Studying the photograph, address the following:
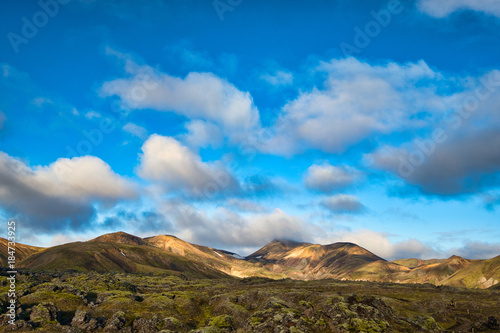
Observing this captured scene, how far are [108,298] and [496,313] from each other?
110066 millimetres

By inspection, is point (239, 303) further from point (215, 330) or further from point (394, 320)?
point (394, 320)

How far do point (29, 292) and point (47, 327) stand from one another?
29206 millimetres

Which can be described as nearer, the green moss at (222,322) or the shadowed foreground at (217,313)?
the shadowed foreground at (217,313)

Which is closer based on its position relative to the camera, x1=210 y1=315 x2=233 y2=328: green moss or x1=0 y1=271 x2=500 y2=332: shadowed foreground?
x1=0 y1=271 x2=500 y2=332: shadowed foreground

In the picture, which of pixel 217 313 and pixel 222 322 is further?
pixel 217 313

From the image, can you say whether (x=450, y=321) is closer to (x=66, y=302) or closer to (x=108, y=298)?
(x=108, y=298)

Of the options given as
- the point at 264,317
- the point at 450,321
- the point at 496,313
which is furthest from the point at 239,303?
the point at 496,313

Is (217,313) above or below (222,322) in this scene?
above

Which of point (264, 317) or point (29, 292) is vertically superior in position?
point (29, 292)

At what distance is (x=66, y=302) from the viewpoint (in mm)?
80812

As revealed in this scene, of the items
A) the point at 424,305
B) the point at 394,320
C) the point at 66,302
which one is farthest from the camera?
the point at 424,305

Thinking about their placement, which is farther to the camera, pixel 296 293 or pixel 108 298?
pixel 296 293

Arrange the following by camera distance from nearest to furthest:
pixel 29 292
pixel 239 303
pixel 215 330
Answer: pixel 215 330 → pixel 29 292 → pixel 239 303

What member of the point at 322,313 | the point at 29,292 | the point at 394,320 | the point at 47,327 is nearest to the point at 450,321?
the point at 394,320
